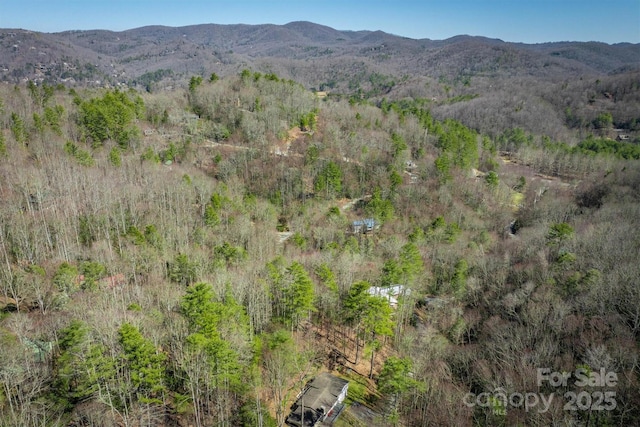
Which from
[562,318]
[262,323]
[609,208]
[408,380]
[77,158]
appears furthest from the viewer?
[609,208]

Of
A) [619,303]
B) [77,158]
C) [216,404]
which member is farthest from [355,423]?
[77,158]

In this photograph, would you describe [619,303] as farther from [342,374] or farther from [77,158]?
[77,158]

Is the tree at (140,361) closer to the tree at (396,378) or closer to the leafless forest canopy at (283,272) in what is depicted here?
the leafless forest canopy at (283,272)

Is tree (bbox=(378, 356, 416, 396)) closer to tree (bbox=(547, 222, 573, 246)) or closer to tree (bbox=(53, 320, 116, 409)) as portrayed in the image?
tree (bbox=(53, 320, 116, 409))

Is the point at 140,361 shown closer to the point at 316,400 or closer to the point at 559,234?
the point at 316,400

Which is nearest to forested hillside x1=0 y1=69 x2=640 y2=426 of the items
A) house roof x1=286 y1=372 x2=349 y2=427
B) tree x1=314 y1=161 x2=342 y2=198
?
tree x1=314 y1=161 x2=342 y2=198

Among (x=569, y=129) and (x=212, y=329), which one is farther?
(x=569, y=129)

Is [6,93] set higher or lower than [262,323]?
higher

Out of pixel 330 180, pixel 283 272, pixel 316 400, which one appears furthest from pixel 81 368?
pixel 330 180
